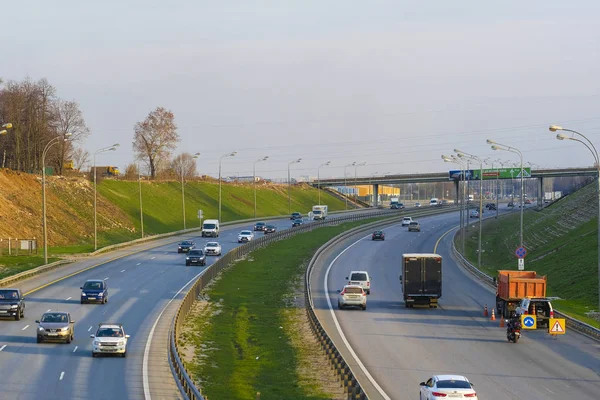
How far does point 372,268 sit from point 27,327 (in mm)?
40398

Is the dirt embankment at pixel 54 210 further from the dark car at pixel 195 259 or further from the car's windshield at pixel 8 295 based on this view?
the car's windshield at pixel 8 295

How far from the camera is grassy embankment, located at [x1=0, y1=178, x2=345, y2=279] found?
9431cm

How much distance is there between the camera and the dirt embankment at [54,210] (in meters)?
92.6

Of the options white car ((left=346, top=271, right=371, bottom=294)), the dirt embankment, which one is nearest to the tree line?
the dirt embankment

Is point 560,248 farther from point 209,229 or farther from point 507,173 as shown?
point 507,173

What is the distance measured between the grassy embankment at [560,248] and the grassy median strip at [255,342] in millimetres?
16496

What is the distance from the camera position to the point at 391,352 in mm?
38125

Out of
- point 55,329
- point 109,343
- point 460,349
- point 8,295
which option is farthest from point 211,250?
point 109,343

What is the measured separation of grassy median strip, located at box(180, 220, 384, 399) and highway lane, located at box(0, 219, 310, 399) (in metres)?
2.38

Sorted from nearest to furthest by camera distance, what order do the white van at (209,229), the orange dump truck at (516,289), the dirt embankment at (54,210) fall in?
the orange dump truck at (516,289) → the dirt embankment at (54,210) → the white van at (209,229)

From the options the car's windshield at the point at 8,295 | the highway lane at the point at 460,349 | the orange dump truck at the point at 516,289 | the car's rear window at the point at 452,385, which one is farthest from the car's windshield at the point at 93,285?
the car's rear window at the point at 452,385

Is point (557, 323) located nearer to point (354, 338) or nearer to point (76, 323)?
point (354, 338)

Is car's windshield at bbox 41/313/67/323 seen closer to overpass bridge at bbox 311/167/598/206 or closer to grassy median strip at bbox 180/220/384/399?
grassy median strip at bbox 180/220/384/399

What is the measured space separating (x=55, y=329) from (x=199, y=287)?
20.3 meters
